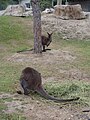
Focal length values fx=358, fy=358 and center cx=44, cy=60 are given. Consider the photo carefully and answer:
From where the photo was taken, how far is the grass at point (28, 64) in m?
7.70

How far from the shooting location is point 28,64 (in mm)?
11227

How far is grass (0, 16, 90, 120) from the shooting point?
770 cm

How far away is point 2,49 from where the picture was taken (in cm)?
1498

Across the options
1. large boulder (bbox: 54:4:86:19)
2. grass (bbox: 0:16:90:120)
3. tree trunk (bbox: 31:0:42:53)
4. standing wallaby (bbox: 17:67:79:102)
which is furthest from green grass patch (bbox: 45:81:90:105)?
large boulder (bbox: 54:4:86:19)

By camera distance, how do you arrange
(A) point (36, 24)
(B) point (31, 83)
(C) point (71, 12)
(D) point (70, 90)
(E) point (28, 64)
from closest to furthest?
(B) point (31, 83), (D) point (70, 90), (E) point (28, 64), (A) point (36, 24), (C) point (71, 12)

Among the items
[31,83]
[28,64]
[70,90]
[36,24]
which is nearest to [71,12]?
[36,24]

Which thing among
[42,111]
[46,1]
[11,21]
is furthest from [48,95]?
[46,1]

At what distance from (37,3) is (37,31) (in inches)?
38.1

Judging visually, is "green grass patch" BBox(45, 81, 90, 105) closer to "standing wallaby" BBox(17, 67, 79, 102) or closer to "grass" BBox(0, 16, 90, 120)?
"grass" BBox(0, 16, 90, 120)

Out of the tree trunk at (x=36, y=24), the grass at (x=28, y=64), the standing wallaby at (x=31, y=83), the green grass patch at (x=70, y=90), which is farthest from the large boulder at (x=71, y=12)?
the standing wallaby at (x=31, y=83)

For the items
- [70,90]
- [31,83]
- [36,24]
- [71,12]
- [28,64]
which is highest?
[36,24]

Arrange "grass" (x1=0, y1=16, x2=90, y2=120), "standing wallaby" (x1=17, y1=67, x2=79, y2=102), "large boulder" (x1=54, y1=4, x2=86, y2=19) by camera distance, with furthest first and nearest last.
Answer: "large boulder" (x1=54, y1=4, x2=86, y2=19), "grass" (x1=0, y1=16, x2=90, y2=120), "standing wallaby" (x1=17, y1=67, x2=79, y2=102)

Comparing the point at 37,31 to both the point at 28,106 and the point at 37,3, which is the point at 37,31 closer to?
the point at 37,3

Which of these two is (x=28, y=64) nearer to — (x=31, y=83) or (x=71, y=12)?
(x=31, y=83)
